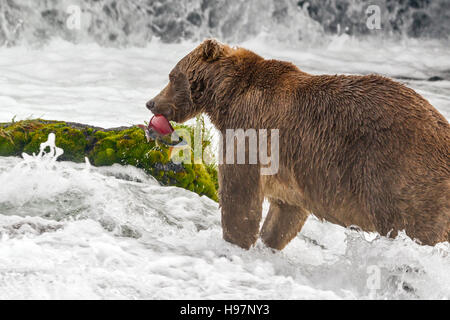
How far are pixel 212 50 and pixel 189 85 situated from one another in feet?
1.37

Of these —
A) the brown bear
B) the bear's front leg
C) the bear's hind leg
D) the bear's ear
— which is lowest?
the bear's hind leg

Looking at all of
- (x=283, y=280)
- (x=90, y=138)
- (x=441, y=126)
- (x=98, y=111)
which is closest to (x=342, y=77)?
(x=441, y=126)

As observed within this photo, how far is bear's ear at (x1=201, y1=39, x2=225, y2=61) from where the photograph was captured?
5.99 metres

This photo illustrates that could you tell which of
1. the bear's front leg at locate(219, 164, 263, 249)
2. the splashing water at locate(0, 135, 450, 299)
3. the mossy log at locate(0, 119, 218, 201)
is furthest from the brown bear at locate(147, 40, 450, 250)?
the mossy log at locate(0, 119, 218, 201)

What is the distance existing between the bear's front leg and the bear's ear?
3.74ft

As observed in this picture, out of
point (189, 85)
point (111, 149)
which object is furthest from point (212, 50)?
point (111, 149)

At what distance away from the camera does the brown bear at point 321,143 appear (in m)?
4.86

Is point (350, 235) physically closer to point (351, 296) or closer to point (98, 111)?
point (351, 296)

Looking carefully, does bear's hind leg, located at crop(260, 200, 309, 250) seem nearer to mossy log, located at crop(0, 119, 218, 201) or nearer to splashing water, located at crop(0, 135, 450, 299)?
splashing water, located at crop(0, 135, 450, 299)

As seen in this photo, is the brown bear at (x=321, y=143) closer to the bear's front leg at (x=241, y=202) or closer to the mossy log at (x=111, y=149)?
the bear's front leg at (x=241, y=202)

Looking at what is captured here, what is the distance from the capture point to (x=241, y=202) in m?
5.59

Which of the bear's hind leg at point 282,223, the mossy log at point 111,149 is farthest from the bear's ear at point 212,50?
the mossy log at point 111,149

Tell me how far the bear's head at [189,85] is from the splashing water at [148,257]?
1.28m

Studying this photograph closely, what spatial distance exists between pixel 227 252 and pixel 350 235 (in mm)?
1139
